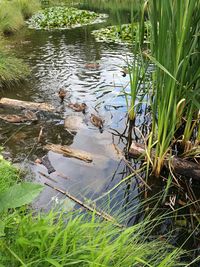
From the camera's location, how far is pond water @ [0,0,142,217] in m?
3.74

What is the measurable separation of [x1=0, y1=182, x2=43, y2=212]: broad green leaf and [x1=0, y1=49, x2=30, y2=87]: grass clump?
17.0ft

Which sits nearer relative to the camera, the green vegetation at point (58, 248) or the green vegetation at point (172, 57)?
the green vegetation at point (58, 248)

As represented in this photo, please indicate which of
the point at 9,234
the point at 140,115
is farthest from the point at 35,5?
the point at 9,234

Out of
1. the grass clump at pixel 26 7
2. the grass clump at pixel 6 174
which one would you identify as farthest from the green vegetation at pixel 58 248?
the grass clump at pixel 26 7

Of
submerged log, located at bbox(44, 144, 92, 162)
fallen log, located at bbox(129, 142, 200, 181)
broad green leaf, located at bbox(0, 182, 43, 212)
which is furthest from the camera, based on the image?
submerged log, located at bbox(44, 144, 92, 162)

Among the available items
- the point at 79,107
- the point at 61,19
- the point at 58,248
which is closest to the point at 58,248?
the point at 58,248

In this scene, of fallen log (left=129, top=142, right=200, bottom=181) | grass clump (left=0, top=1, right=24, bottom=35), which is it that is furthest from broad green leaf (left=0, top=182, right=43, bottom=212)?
grass clump (left=0, top=1, right=24, bottom=35)

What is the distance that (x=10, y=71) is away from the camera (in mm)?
6531

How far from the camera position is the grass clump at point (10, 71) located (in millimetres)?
6367

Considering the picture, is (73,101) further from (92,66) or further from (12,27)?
(12,27)

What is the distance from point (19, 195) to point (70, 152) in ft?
8.67

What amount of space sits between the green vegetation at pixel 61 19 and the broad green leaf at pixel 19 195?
1240cm

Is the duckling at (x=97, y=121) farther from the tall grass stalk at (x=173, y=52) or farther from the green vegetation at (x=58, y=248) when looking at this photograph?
the green vegetation at (x=58, y=248)

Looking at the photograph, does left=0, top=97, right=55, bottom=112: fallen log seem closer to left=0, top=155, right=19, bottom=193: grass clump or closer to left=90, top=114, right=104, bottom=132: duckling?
left=90, top=114, right=104, bottom=132: duckling
